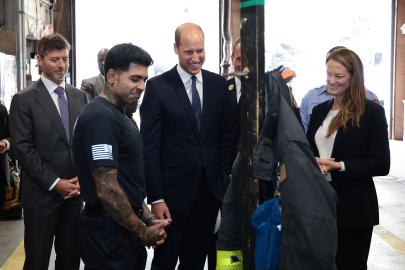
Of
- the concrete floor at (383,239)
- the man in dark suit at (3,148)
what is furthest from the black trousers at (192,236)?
the concrete floor at (383,239)

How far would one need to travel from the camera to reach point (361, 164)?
10.1ft

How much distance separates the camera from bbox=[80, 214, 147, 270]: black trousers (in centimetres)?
255

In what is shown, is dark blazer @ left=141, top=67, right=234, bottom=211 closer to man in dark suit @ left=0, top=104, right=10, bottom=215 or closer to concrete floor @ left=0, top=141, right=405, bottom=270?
man in dark suit @ left=0, top=104, right=10, bottom=215

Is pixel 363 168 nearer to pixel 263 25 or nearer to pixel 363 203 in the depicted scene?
pixel 363 203

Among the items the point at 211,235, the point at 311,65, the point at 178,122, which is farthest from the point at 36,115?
the point at 311,65

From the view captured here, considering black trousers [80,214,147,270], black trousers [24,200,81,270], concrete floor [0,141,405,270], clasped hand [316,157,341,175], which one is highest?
clasped hand [316,157,341,175]

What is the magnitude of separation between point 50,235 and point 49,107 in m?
0.78

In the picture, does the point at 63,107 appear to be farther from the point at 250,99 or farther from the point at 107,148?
the point at 250,99

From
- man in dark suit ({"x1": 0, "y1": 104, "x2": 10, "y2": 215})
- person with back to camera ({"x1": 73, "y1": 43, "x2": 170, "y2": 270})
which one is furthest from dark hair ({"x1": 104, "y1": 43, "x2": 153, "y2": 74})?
man in dark suit ({"x1": 0, "y1": 104, "x2": 10, "y2": 215})

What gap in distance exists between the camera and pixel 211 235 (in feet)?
11.5

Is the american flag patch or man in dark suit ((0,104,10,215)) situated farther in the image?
man in dark suit ((0,104,10,215))

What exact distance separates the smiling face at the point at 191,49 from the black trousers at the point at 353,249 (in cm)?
121

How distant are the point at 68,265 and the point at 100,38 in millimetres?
10307

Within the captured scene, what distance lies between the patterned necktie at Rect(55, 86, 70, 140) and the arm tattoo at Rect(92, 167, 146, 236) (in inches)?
52.7
